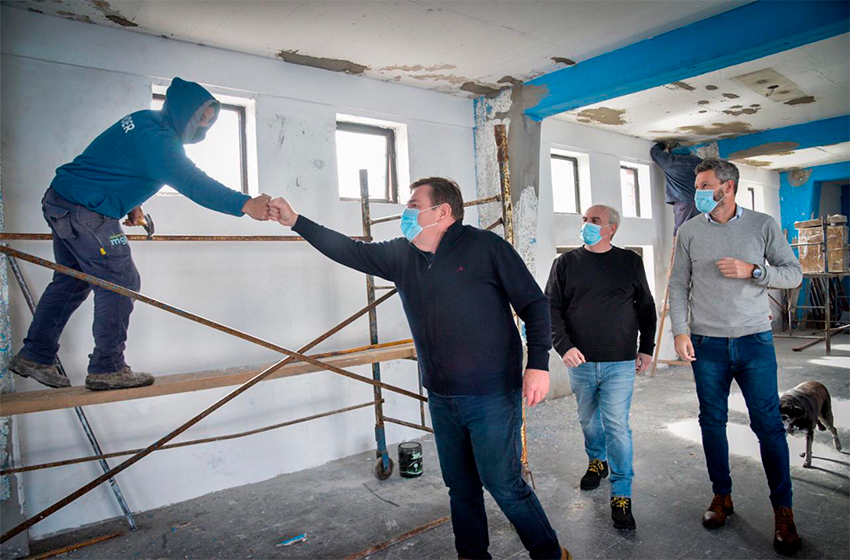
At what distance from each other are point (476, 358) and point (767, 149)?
7.44 m

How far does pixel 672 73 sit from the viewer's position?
12.9 ft

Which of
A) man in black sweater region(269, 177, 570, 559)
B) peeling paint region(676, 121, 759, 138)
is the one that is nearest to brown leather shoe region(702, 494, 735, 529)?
man in black sweater region(269, 177, 570, 559)

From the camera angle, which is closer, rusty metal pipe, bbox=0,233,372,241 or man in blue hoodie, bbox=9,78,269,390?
man in blue hoodie, bbox=9,78,269,390

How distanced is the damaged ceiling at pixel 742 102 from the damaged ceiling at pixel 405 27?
1.60m

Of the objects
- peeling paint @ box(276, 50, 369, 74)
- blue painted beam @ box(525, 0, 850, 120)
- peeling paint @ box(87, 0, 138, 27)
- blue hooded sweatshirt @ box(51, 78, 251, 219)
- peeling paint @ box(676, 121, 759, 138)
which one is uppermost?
peeling paint @ box(676, 121, 759, 138)

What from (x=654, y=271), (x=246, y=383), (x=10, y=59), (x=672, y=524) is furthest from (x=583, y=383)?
(x=654, y=271)

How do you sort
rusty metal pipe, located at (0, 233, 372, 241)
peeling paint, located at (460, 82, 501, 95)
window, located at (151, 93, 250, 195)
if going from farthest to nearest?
peeling paint, located at (460, 82, 501, 95), window, located at (151, 93, 250, 195), rusty metal pipe, located at (0, 233, 372, 241)

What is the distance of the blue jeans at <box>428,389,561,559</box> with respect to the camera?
196cm

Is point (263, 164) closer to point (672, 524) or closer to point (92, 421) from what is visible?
point (92, 421)

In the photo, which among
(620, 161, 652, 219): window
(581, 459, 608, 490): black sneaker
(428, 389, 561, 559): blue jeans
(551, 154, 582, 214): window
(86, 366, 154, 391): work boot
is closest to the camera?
(428, 389, 561, 559): blue jeans

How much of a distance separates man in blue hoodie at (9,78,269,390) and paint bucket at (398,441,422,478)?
1844 mm

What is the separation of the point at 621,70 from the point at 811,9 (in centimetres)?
120

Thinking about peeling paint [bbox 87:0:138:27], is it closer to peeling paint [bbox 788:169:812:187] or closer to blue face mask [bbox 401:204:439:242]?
blue face mask [bbox 401:204:439:242]

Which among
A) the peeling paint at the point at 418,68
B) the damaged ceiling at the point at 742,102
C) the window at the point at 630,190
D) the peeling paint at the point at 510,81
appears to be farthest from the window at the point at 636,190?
the peeling paint at the point at 418,68
